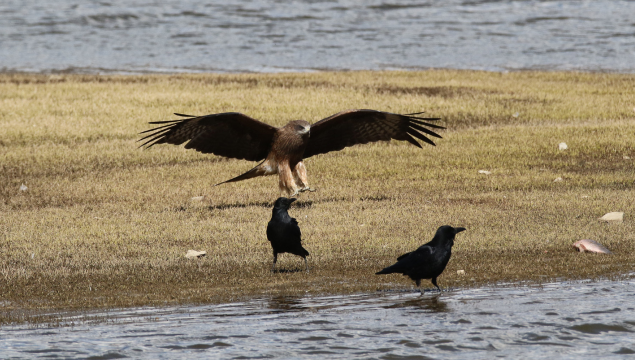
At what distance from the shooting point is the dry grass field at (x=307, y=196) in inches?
322

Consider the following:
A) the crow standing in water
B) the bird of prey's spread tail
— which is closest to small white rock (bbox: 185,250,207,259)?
the crow standing in water

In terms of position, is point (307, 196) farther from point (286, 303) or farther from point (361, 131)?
point (286, 303)

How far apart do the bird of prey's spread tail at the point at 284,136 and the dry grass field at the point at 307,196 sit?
66cm

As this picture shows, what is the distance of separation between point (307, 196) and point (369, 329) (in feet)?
20.4

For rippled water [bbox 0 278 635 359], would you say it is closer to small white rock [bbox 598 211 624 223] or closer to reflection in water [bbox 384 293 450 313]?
reflection in water [bbox 384 293 450 313]

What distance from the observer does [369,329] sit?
657 centimetres

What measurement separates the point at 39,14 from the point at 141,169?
43132mm

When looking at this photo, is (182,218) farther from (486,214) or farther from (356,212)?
(486,214)

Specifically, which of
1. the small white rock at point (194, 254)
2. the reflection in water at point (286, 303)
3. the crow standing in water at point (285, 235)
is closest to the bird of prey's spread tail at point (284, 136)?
the small white rock at point (194, 254)

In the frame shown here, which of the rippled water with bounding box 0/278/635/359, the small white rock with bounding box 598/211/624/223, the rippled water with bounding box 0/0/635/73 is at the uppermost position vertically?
the rippled water with bounding box 0/0/635/73

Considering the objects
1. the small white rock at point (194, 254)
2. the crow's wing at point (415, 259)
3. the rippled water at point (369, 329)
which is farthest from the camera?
the small white rock at point (194, 254)

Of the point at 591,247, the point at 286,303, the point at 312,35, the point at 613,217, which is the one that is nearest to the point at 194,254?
the point at 286,303

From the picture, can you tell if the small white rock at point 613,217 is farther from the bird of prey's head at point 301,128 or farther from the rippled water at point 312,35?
the rippled water at point 312,35

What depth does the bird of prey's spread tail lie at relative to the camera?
37.7 feet
